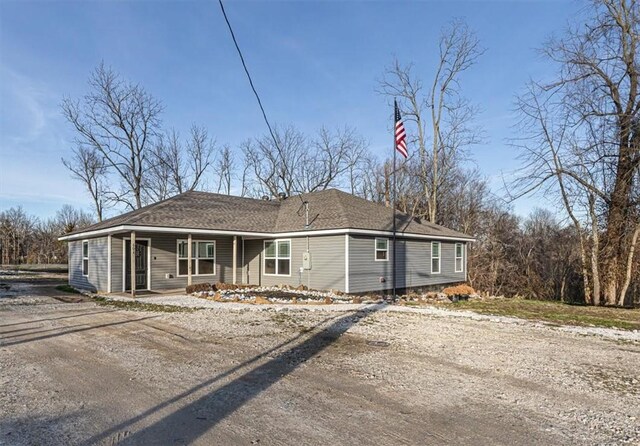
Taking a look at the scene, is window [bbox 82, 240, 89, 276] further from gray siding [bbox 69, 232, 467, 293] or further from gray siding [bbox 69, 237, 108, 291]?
gray siding [bbox 69, 232, 467, 293]

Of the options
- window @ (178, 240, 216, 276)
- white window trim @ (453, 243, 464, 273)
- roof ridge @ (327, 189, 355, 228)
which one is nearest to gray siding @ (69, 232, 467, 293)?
window @ (178, 240, 216, 276)

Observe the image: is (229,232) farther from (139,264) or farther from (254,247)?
(139,264)

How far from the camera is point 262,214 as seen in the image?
64.5ft

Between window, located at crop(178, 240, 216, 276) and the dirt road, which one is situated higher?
window, located at crop(178, 240, 216, 276)

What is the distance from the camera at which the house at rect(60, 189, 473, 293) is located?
50.4 ft

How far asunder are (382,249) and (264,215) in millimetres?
6026

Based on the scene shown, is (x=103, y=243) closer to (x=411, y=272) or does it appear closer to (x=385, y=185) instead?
(x=411, y=272)

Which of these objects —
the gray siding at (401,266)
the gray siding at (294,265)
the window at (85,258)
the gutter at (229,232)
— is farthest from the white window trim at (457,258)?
the window at (85,258)

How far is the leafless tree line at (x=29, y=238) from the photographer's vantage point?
52.2m

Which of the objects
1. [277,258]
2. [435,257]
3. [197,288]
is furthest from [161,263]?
[435,257]

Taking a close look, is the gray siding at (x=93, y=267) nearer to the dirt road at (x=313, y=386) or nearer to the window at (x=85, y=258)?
the window at (x=85, y=258)

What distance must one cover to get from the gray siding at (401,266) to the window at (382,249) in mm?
180

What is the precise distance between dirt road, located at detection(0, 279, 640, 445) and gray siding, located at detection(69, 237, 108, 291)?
775 centimetres

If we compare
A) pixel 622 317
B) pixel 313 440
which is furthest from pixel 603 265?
pixel 313 440
